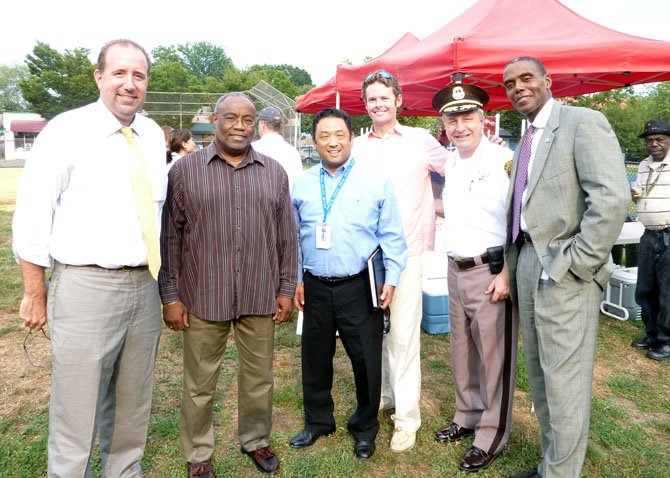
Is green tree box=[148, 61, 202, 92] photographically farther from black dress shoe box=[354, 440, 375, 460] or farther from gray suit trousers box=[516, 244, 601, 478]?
gray suit trousers box=[516, 244, 601, 478]

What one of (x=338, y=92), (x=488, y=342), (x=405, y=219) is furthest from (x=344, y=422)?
(x=338, y=92)

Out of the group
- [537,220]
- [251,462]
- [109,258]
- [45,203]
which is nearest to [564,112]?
[537,220]

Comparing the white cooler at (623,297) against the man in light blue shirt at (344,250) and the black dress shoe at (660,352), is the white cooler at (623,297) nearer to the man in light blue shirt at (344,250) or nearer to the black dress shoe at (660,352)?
the black dress shoe at (660,352)

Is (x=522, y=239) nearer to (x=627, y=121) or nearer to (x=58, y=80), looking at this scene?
(x=627, y=121)

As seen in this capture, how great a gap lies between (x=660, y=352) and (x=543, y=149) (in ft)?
11.6

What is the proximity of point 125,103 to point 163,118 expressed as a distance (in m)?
30.7

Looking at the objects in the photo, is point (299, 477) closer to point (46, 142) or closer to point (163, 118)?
point (46, 142)

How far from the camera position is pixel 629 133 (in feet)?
94.6

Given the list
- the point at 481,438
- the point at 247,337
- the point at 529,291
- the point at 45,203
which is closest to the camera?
the point at 45,203

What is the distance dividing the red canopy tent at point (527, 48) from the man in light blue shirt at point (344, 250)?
2.14 meters

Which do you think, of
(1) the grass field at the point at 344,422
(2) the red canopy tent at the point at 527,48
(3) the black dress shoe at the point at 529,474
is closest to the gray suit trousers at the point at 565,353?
(3) the black dress shoe at the point at 529,474

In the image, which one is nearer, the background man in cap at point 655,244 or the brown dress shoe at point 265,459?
the brown dress shoe at point 265,459

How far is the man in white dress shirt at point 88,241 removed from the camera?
215 cm

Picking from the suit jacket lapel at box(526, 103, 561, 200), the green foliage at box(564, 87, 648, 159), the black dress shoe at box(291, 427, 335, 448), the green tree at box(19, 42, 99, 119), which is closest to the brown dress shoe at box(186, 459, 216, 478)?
the black dress shoe at box(291, 427, 335, 448)
